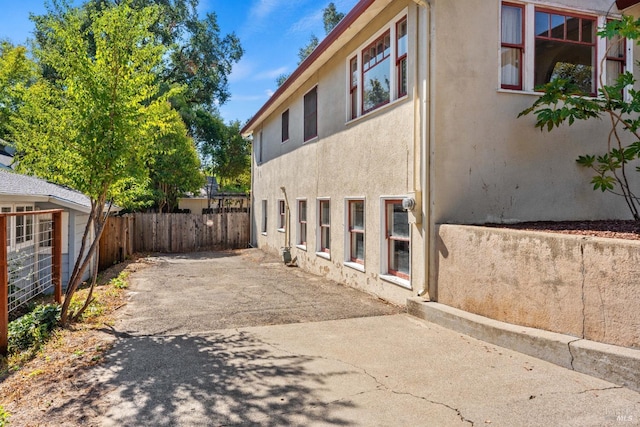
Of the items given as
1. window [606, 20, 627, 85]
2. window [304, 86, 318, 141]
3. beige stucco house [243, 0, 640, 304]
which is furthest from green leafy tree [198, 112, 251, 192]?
window [606, 20, 627, 85]

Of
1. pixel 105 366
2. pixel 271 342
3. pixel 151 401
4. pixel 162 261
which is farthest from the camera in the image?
pixel 162 261

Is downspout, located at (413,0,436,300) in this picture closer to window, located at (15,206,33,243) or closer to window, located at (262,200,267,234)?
window, located at (15,206,33,243)

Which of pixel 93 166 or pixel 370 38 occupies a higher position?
pixel 370 38

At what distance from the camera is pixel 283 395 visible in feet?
13.2

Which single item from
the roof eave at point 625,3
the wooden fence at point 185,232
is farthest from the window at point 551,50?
the wooden fence at point 185,232

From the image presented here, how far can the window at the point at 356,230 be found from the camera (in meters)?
9.44

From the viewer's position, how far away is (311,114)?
12680mm

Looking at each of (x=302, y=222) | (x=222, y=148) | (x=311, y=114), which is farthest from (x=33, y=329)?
(x=222, y=148)

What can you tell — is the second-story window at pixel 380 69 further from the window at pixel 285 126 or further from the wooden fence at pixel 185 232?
the wooden fence at pixel 185 232

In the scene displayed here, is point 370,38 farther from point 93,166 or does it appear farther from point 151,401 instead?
point 151,401

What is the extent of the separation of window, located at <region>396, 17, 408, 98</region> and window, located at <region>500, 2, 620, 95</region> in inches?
65.2

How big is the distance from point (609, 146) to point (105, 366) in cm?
892

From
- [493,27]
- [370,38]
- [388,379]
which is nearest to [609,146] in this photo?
[493,27]

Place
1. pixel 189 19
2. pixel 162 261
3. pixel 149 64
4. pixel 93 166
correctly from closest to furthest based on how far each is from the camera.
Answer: pixel 93 166, pixel 149 64, pixel 162 261, pixel 189 19
